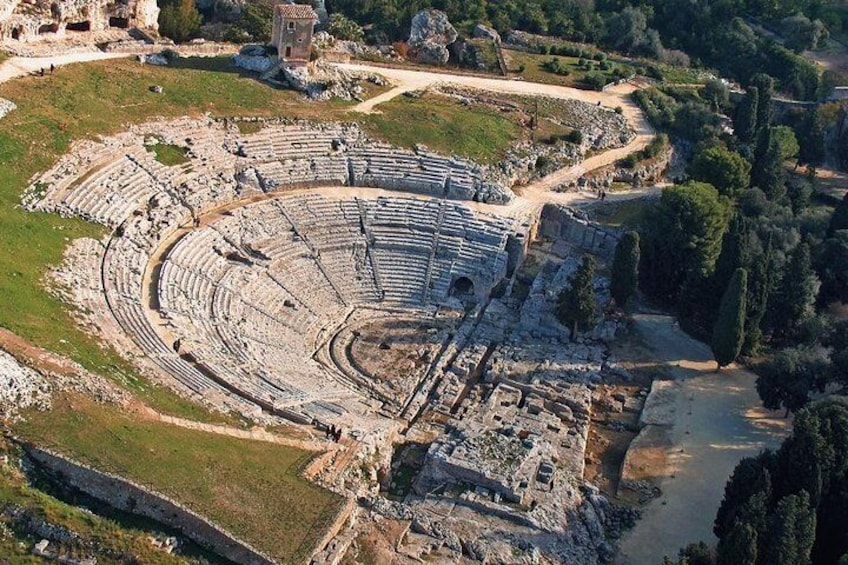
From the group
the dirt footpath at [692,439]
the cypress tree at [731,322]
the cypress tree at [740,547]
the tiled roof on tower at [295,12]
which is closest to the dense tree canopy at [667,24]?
the tiled roof on tower at [295,12]

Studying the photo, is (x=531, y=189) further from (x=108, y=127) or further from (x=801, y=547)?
(x=801, y=547)

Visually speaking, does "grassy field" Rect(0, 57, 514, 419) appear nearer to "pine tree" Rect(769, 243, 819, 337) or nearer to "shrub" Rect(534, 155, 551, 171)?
"shrub" Rect(534, 155, 551, 171)

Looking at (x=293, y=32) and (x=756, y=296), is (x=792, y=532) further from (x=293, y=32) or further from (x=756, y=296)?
(x=293, y=32)

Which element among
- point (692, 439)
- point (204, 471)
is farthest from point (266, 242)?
point (692, 439)

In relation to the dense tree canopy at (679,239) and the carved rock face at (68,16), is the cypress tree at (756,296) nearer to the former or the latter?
the dense tree canopy at (679,239)

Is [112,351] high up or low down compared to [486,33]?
down

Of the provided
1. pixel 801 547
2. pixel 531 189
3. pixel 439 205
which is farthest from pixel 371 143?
pixel 801 547

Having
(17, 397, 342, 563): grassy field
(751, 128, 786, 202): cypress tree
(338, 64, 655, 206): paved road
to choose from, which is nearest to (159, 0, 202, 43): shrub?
(338, 64, 655, 206): paved road
